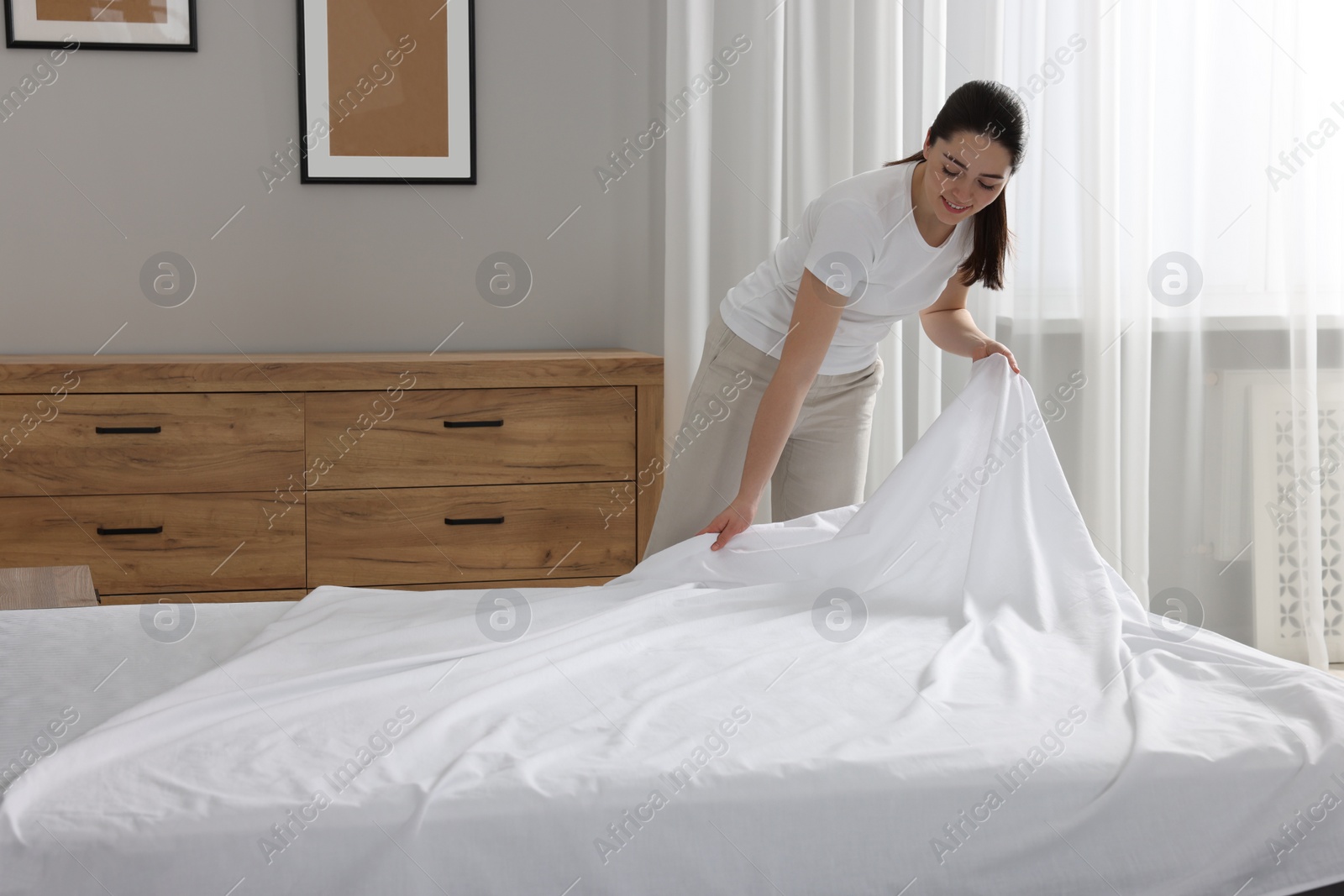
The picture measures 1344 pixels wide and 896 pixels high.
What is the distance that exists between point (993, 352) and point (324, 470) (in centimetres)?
162

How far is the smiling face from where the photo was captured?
1.66 m

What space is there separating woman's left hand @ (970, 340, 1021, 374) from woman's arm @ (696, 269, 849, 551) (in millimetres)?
277

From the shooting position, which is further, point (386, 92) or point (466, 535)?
point (386, 92)

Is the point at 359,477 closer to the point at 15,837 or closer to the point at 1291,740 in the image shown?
the point at 15,837

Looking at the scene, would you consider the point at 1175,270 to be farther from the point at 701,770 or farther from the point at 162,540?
the point at 162,540

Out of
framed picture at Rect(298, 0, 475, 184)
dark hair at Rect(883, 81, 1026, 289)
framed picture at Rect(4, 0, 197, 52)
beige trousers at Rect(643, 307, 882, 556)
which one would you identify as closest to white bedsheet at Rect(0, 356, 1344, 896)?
Result: beige trousers at Rect(643, 307, 882, 556)

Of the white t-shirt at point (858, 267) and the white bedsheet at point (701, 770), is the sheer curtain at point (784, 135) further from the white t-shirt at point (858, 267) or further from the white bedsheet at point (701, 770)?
the white bedsheet at point (701, 770)

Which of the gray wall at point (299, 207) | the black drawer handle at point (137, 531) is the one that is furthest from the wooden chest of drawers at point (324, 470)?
the gray wall at point (299, 207)

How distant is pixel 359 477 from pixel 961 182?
1.62 meters

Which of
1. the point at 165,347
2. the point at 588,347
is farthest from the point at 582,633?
the point at 165,347

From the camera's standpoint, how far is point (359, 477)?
8.50 feet

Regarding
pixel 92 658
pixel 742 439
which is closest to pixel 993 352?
Answer: pixel 742 439

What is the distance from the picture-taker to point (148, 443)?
2502 mm

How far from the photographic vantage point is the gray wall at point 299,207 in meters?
2.89
